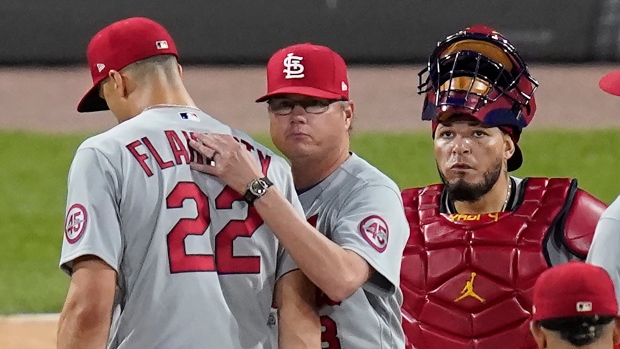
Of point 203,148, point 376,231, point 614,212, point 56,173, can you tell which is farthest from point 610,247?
point 56,173

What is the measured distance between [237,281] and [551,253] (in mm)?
1109

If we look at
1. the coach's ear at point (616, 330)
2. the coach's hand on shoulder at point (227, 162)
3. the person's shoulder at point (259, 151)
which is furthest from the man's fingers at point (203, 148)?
the coach's ear at point (616, 330)

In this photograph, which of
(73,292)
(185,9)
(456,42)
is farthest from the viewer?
(185,9)

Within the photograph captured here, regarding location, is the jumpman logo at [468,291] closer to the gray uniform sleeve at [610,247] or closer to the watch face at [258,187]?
the gray uniform sleeve at [610,247]

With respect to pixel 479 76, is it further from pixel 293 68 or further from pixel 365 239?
pixel 365 239

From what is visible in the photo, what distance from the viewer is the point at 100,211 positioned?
3.15 meters

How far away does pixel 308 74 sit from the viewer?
12.1 ft

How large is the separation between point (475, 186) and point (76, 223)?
1418mm

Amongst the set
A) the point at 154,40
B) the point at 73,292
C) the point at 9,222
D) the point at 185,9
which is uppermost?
the point at 154,40

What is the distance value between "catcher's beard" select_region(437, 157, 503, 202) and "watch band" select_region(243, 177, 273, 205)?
0.91 m

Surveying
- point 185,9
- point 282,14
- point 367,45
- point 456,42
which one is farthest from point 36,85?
point 456,42

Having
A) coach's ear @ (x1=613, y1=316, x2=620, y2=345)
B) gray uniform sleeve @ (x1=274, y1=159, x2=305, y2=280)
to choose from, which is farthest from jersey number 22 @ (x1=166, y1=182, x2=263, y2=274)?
coach's ear @ (x1=613, y1=316, x2=620, y2=345)

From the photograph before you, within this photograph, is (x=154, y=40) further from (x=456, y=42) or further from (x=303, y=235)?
(x=456, y=42)

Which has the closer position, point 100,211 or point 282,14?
point 100,211
